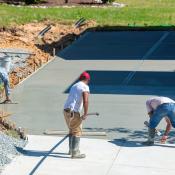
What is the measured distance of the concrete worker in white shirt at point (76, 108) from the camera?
11648mm

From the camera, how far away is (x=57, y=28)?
1136 inches

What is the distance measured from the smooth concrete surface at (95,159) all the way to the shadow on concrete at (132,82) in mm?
5072

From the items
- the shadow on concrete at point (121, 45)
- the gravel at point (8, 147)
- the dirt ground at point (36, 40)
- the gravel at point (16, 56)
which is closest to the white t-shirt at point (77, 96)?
the gravel at point (8, 147)

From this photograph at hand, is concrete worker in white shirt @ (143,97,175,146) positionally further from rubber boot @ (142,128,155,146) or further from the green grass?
the green grass

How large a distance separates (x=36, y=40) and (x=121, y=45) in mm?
3751

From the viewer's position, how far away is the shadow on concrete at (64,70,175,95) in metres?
18.1

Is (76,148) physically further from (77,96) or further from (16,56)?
(16,56)

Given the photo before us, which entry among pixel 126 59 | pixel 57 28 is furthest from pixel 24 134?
pixel 57 28

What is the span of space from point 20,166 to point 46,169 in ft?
1.74

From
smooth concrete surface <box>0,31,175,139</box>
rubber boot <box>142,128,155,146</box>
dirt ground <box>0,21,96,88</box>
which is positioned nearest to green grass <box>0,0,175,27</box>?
dirt ground <box>0,21,96,88</box>

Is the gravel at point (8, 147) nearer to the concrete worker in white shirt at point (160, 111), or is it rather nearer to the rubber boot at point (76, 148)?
the rubber boot at point (76, 148)

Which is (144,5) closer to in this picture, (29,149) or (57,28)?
(57,28)

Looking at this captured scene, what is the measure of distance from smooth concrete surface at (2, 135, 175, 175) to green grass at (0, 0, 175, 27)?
59.2 feet

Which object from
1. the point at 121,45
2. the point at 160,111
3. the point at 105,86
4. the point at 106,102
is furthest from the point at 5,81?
the point at 121,45
